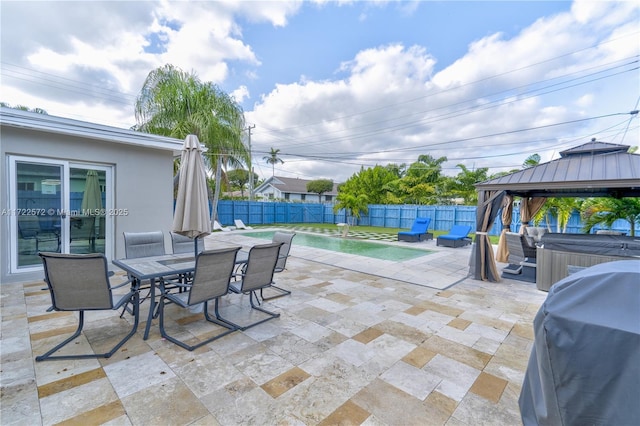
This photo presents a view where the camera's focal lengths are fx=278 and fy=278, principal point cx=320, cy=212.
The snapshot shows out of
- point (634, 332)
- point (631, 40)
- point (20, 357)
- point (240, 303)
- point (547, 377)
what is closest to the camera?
point (634, 332)

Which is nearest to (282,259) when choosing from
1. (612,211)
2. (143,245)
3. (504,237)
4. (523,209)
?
(143,245)

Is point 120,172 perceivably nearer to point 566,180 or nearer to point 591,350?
point 591,350

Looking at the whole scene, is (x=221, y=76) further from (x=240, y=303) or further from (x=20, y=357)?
(x=20, y=357)

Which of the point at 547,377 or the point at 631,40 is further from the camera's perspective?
the point at 631,40

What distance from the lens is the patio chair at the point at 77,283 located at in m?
2.58

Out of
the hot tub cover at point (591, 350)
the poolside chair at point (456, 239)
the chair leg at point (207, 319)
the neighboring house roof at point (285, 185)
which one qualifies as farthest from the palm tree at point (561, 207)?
the neighboring house roof at point (285, 185)

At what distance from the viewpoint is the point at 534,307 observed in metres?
4.41

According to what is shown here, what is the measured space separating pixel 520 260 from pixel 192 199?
24.1ft

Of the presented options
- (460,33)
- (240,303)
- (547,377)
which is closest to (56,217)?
(240,303)

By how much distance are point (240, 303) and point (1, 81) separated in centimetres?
1676

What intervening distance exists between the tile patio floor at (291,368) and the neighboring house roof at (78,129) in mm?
2800

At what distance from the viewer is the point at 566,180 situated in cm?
512

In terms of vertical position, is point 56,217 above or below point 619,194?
below

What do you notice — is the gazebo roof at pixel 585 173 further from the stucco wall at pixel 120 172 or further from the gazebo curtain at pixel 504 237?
the stucco wall at pixel 120 172
